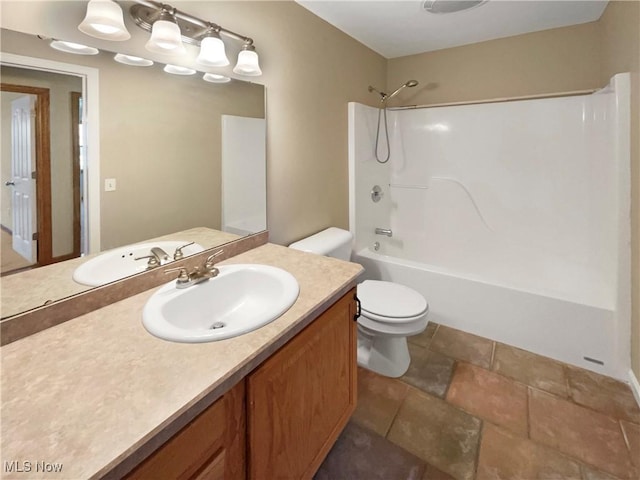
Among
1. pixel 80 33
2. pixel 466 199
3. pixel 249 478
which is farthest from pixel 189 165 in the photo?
pixel 466 199

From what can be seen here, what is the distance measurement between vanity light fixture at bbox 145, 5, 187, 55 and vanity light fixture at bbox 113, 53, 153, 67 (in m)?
0.06

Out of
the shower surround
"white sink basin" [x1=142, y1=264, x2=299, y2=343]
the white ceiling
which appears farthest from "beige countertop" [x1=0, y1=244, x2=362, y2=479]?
the white ceiling

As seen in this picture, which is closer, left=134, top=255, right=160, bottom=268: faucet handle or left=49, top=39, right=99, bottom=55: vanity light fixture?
left=49, top=39, right=99, bottom=55: vanity light fixture

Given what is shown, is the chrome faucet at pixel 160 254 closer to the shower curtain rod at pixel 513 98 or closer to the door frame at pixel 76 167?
the door frame at pixel 76 167

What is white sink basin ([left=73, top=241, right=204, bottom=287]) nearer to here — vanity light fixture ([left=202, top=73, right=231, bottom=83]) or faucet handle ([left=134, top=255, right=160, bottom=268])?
faucet handle ([left=134, top=255, right=160, bottom=268])

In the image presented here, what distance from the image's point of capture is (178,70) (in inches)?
49.4

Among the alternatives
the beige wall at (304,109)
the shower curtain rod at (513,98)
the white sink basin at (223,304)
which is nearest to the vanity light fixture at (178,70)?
the beige wall at (304,109)

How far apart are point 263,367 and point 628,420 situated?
72.6 inches

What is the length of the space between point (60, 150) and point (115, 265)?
0.39m

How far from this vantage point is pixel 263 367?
83 centimetres

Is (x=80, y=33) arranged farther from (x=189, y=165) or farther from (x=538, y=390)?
(x=538, y=390)

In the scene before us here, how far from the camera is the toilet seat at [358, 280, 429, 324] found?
168 centimetres

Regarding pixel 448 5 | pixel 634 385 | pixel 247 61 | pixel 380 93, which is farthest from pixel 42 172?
pixel 634 385

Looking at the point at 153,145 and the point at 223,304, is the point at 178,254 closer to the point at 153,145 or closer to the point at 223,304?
the point at 223,304
